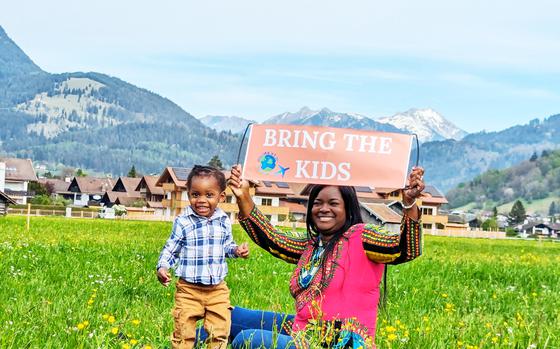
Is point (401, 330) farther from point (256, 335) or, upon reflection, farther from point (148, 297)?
A: point (148, 297)

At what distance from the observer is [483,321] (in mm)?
8117

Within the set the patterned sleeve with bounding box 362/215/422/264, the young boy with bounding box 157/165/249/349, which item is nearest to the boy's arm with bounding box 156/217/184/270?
the young boy with bounding box 157/165/249/349

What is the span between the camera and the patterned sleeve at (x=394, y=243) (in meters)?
5.41

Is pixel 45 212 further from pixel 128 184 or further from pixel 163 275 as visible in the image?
pixel 163 275

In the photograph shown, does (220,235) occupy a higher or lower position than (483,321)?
higher

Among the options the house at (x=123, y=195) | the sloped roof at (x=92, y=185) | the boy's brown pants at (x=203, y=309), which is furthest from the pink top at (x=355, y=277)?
the sloped roof at (x=92, y=185)

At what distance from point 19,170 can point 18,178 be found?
9.08 feet

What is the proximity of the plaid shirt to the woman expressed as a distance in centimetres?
47

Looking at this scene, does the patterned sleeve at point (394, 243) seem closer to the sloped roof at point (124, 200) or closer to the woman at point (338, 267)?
the woman at point (338, 267)

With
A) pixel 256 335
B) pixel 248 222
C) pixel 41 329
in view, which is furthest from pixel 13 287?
pixel 256 335

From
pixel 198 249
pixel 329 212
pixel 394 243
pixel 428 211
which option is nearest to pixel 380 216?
pixel 428 211

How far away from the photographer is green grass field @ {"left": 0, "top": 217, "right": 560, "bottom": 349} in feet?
20.5

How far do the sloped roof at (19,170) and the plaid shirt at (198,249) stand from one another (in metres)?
145

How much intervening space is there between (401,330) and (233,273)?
589 centimetres
